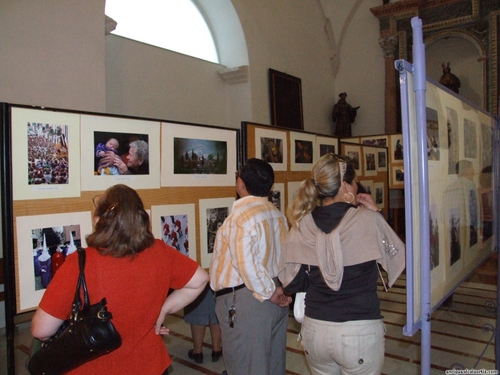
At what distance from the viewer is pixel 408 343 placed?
4.25 metres

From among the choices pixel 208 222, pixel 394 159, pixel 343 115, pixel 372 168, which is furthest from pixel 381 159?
pixel 208 222

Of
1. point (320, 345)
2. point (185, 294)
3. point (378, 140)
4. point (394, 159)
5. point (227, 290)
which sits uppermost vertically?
point (378, 140)

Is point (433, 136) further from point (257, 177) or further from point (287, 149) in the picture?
point (287, 149)

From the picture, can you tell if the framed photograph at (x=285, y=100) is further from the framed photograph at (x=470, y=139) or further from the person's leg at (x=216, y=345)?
the framed photograph at (x=470, y=139)

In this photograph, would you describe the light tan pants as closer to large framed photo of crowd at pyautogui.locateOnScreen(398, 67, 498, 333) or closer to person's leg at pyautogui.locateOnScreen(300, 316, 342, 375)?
person's leg at pyautogui.locateOnScreen(300, 316, 342, 375)

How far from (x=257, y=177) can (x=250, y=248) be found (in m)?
0.45

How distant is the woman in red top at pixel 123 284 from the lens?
154cm

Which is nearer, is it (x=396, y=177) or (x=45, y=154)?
(x=45, y=154)

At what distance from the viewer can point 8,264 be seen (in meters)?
2.15

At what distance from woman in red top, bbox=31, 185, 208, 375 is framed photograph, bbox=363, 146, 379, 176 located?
5675 mm

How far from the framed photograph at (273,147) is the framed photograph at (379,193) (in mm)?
3801

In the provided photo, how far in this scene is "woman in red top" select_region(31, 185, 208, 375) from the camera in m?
1.54

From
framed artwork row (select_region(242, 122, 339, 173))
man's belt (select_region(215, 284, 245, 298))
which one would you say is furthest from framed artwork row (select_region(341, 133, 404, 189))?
man's belt (select_region(215, 284, 245, 298))

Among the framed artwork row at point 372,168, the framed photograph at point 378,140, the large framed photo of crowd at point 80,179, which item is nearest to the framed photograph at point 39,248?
the large framed photo of crowd at point 80,179
